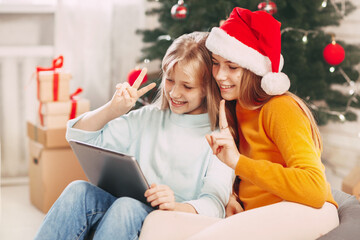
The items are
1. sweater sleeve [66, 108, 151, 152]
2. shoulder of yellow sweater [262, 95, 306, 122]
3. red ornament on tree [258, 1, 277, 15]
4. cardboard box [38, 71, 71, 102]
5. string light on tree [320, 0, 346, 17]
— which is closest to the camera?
shoulder of yellow sweater [262, 95, 306, 122]

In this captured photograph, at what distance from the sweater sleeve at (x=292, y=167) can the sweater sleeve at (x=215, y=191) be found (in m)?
0.17

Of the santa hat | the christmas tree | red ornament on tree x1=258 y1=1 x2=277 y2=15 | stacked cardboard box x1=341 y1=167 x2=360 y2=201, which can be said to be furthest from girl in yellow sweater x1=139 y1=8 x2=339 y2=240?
stacked cardboard box x1=341 y1=167 x2=360 y2=201

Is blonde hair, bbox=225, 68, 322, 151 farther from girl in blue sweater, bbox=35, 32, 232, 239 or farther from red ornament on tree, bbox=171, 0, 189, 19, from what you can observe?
red ornament on tree, bbox=171, 0, 189, 19

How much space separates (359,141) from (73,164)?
1628mm

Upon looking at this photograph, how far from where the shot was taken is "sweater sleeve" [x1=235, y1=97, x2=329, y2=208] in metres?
1.26

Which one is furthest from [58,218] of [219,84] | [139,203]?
[219,84]

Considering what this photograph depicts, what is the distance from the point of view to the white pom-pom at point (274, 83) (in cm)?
138

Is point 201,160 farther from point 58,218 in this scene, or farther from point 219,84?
point 58,218

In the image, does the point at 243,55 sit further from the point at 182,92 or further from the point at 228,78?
the point at 182,92

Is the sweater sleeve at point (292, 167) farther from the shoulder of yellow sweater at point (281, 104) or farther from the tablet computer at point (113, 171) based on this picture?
the tablet computer at point (113, 171)

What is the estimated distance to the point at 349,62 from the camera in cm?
248

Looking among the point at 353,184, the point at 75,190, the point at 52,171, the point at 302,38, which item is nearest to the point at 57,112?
the point at 52,171

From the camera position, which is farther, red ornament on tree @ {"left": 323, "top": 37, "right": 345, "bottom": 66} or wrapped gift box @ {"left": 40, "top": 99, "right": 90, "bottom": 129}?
wrapped gift box @ {"left": 40, "top": 99, "right": 90, "bottom": 129}

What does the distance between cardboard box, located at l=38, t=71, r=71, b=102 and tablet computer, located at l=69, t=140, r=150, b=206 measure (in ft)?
3.34
